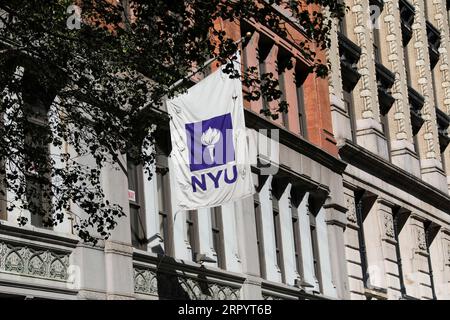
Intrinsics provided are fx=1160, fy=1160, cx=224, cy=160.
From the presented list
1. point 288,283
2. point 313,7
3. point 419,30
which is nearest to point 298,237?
point 288,283

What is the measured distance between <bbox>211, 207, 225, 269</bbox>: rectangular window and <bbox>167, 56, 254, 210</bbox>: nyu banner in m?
4.90

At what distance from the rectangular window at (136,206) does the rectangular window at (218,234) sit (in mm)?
3781

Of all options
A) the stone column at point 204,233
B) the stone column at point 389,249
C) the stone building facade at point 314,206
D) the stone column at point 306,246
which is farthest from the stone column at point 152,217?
the stone column at point 389,249

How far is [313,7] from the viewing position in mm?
40000

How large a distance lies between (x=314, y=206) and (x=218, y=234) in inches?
302

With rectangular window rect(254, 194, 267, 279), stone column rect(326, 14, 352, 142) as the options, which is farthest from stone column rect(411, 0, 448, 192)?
rectangular window rect(254, 194, 267, 279)

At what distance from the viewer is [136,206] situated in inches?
1067

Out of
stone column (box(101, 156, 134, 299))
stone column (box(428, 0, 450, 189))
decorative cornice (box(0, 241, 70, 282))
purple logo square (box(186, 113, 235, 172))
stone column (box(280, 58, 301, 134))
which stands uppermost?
stone column (box(428, 0, 450, 189))

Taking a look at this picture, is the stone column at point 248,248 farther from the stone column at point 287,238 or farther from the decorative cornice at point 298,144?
the stone column at point 287,238

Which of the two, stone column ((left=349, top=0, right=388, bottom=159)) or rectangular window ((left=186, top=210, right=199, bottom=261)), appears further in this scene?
stone column ((left=349, top=0, right=388, bottom=159))

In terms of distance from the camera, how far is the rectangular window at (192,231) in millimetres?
29420

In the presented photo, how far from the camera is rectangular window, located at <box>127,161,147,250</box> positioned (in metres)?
26.9

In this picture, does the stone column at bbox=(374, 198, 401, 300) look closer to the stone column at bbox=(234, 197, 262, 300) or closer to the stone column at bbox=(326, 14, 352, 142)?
the stone column at bbox=(326, 14, 352, 142)

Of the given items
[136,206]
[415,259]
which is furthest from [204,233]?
[415,259]
